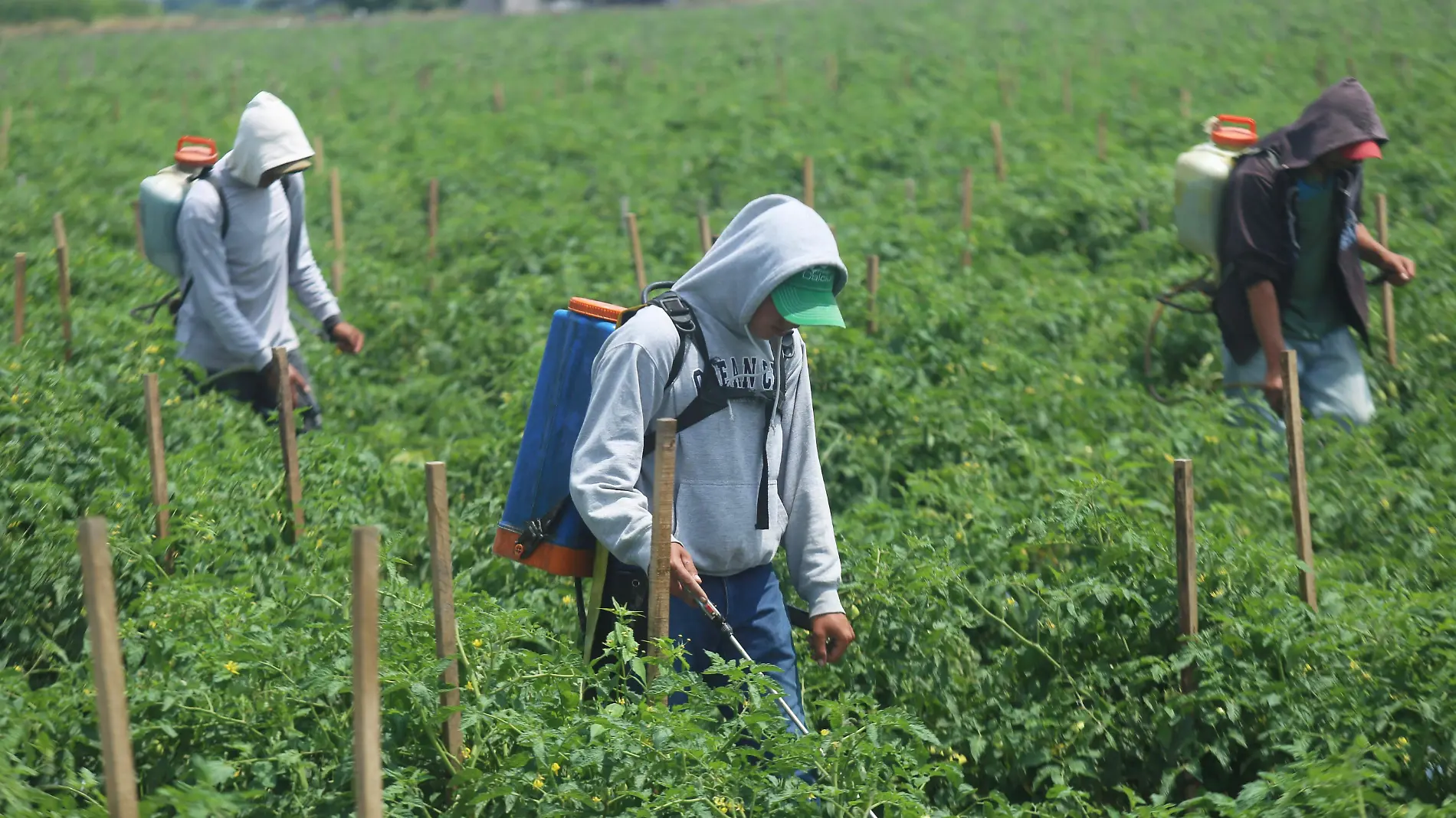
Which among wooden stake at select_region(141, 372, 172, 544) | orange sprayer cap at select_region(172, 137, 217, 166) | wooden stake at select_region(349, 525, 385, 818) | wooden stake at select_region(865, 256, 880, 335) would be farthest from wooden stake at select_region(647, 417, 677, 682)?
wooden stake at select_region(865, 256, 880, 335)

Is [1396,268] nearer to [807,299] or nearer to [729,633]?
[807,299]

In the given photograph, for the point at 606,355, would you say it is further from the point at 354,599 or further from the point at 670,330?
the point at 354,599

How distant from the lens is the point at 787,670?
12.7 ft

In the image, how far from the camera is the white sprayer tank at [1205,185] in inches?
239

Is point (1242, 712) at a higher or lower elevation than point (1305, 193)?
lower

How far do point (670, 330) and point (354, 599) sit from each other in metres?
1.22

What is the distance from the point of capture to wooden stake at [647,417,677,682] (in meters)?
3.35

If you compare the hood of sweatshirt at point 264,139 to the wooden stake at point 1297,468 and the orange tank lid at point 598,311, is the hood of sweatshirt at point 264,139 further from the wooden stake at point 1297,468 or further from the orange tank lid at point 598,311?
the wooden stake at point 1297,468

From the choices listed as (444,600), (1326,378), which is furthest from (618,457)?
(1326,378)

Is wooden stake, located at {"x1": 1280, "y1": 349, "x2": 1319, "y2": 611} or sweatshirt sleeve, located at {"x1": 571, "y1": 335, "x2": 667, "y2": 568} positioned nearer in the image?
sweatshirt sleeve, located at {"x1": 571, "y1": 335, "x2": 667, "y2": 568}

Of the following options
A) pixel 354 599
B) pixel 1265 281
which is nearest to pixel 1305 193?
pixel 1265 281

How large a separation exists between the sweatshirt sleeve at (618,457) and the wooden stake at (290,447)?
227 centimetres

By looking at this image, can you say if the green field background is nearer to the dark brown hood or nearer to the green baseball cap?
the green baseball cap

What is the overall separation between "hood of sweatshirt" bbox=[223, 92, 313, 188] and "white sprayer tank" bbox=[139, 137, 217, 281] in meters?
0.31
